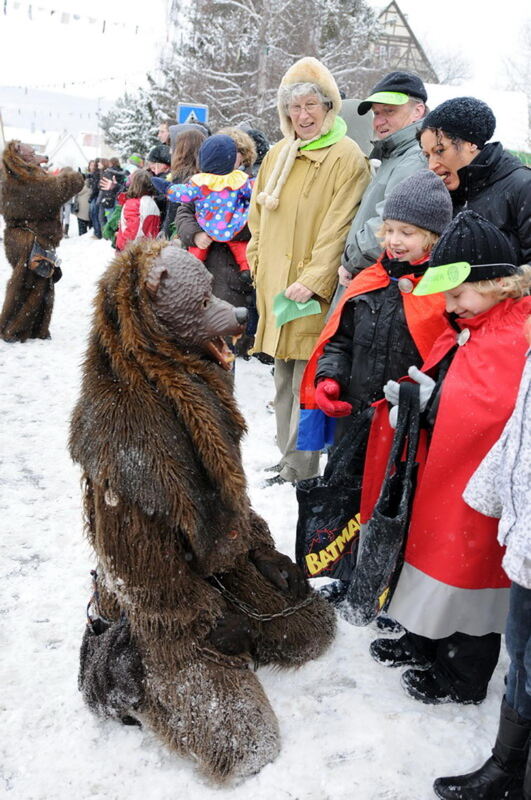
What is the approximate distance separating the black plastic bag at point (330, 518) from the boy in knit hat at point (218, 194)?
280 centimetres

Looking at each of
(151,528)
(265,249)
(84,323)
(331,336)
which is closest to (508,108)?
(84,323)

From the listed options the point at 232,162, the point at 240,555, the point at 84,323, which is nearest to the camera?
the point at 240,555

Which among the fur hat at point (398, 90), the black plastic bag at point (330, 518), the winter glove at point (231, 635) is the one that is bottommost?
the winter glove at point (231, 635)

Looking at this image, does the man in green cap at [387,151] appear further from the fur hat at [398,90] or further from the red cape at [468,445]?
the red cape at [468,445]

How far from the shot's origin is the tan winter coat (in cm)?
356

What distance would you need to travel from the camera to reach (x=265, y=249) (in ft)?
12.7

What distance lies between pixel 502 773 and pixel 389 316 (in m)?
1.62

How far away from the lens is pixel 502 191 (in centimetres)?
273

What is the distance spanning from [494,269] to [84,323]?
24.8ft

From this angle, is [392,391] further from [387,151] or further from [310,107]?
[310,107]

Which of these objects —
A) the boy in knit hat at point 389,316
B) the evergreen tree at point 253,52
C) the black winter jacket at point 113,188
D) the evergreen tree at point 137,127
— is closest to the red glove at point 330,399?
the boy in knit hat at point 389,316

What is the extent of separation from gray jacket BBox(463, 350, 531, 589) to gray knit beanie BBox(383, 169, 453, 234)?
96cm

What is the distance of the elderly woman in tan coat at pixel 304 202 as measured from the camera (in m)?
3.56

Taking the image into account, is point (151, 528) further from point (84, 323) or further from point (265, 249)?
point (84, 323)
